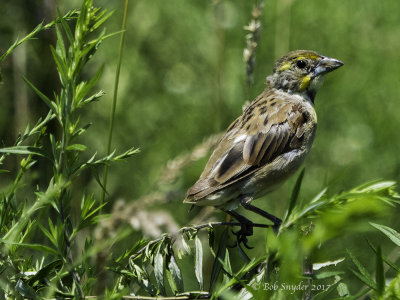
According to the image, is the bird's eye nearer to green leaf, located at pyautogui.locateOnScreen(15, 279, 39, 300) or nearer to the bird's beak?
the bird's beak

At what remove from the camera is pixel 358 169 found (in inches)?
183

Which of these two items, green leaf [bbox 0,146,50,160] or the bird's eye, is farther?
the bird's eye

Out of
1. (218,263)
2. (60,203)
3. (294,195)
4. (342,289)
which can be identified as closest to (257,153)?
(218,263)

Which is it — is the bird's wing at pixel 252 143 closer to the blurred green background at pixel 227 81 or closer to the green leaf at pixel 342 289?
the blurred green background at pixel 227 81

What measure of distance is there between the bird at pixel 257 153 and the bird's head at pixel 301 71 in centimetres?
2

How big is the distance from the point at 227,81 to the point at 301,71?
1.25 metres

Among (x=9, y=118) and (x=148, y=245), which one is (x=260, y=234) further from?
(x=148, y=245)

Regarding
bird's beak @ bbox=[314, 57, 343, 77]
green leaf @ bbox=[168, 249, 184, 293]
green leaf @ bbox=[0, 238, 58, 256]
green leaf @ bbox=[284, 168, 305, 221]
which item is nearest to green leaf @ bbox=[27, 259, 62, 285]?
green leaf @ bbox=[0, 238, 58, 256]

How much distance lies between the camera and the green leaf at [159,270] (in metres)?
1.51

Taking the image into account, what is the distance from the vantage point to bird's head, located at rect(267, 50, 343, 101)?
3852mm

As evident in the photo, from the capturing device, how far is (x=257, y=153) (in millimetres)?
3254

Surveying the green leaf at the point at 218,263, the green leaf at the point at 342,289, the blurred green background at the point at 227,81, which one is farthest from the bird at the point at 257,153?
the green leaf at the point at 342,289

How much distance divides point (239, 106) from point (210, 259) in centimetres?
160

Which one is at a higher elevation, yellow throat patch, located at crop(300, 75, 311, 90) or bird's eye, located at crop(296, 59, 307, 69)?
bird's eye, located at crop(296, 59, 307, 69)
